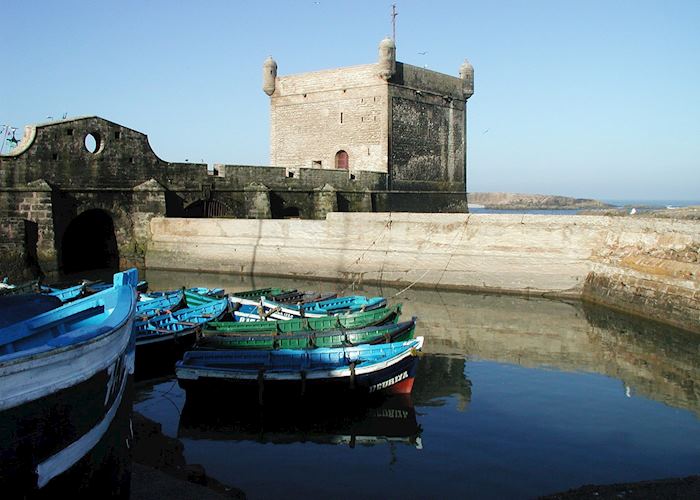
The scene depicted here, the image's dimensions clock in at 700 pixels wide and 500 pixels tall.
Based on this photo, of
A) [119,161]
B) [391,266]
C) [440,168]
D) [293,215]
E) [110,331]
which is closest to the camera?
[110,331]

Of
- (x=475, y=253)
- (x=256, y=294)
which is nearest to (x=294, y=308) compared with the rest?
(x=256, y=294)

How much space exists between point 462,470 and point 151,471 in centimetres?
423

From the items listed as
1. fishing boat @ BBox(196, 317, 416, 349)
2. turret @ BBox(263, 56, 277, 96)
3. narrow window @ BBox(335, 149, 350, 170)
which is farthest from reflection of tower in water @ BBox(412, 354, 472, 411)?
turret @ BBox(263, 56, 277, 96)

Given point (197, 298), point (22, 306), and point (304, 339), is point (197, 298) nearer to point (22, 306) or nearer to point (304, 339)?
point (304, 339)

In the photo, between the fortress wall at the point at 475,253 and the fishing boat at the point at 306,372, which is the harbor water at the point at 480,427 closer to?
the fishing boat at the point at 306,372

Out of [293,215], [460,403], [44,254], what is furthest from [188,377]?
[293,215]

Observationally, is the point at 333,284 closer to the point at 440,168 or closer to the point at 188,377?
the point at 188,377

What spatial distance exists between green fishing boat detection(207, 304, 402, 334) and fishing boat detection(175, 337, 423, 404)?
1.84 m

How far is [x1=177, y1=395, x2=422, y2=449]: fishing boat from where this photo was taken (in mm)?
10617

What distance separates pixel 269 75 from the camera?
40.2 m

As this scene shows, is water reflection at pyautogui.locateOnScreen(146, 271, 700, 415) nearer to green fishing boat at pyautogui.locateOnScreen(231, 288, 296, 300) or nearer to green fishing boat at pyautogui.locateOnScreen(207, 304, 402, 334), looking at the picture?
Answer: green fishing boat at pyautogui.locateOnScreen(207, 304, 402, 334)

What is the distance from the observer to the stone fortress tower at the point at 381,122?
36.6 m

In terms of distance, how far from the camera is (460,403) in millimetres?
12117

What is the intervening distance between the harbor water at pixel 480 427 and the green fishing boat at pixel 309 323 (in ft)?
4.78
